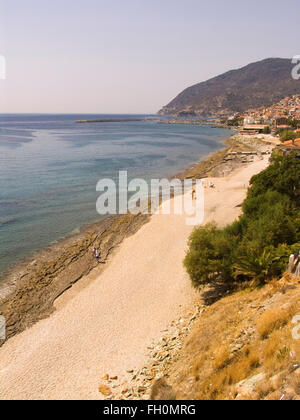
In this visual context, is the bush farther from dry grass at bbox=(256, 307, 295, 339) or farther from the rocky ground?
dry grass at bbox=(256, 307, 295, 339)

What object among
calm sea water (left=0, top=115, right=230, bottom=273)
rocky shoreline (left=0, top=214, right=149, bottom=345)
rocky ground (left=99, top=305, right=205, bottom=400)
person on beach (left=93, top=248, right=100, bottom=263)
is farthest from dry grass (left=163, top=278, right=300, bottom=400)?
calm sea water (left=0, top=115, right=230, bottom=273)

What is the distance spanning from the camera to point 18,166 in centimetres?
4791

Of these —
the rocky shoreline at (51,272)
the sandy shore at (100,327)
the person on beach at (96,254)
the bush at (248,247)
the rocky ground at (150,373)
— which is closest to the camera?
the rocky ground at (150,373)

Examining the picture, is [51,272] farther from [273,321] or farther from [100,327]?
[273,321]

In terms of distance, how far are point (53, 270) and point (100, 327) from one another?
22.3ft

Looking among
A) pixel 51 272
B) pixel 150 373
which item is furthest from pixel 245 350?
pixel 51 272

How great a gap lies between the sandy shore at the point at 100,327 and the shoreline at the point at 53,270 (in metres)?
0.81

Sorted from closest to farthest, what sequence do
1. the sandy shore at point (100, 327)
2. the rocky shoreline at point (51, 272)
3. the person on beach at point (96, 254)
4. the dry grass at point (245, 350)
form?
the dry grass at point (245, 350) < the sandy shore at point (100, 327) < the rocky shoreline at point (51, 272) < the person on beach at point (96, 254)

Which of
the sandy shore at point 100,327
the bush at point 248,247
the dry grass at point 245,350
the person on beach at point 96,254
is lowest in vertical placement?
Answer: the sandy shore at point 100,327

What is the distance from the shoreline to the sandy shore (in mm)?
806

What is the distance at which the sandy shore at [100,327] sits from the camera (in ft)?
33.8

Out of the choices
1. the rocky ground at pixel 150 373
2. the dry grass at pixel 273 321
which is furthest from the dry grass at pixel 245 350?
the rocky ground at pixel 150 373

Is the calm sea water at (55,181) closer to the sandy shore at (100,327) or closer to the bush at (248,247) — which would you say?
the sandy shore at (100,327)
